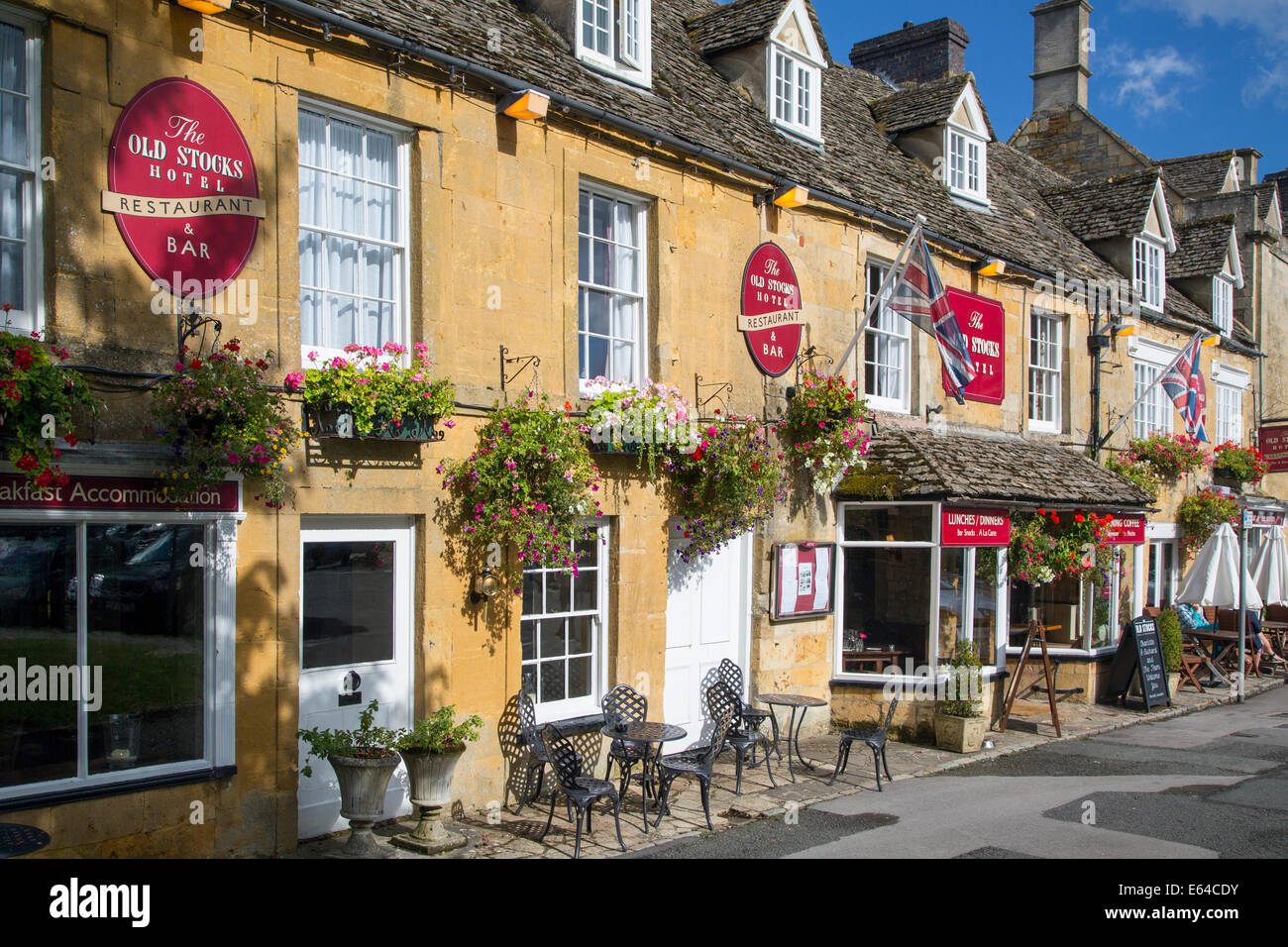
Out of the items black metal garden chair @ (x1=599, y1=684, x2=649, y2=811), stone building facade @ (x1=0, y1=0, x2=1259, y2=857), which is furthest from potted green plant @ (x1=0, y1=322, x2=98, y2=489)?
black metal garden chair @ (x1=599, y1=684, x2=649, y2=811)

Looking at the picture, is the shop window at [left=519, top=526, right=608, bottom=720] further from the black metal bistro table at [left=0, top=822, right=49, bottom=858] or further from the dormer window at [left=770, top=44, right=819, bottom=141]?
the dormer window at [left=770, top=44, right=819, bottom=141]

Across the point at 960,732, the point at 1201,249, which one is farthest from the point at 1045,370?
the point at 1201,249

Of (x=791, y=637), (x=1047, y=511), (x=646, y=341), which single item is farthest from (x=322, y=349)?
(x=1047, y=511)

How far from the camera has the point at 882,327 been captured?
14633 millimetres

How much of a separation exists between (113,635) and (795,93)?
1132cm

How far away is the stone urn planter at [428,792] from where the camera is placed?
8102 mm

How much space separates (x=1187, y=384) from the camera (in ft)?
58.0

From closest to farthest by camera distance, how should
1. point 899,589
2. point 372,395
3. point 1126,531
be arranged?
point 372,395, point 899,589, point 1126,531

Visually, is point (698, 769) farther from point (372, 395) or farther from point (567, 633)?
point (372, 395)

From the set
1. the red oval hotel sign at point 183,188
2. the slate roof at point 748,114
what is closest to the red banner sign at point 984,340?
the slate roof at point 748,114

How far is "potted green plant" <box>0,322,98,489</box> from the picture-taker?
6066 millimetres

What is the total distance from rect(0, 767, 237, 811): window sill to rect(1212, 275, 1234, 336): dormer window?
22471 millimetres

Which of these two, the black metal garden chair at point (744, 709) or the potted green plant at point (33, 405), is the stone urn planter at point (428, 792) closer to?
the potted green plant at point (33, 405)
